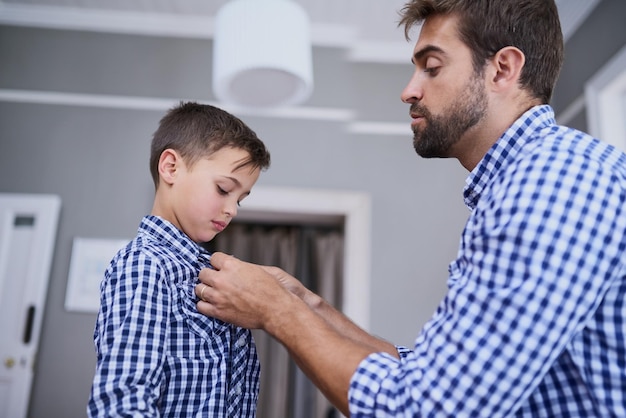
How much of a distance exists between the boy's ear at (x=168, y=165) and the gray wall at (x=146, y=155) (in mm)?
2448

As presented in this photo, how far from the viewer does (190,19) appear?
12.9ft

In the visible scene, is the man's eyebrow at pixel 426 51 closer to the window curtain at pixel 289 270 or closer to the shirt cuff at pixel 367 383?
the shirt cuff at pixel 367 383

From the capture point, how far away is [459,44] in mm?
1191

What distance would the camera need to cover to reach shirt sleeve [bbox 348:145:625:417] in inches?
29.0

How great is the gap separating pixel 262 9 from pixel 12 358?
2481 millimetres

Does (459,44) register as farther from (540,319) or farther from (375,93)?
(375,93)

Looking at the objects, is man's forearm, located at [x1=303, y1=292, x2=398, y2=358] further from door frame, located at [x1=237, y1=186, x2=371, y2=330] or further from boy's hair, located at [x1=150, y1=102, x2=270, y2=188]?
door frame, located at [x1=237, y1=186, x2=371, y2=330]

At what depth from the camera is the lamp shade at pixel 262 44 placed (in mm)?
2303

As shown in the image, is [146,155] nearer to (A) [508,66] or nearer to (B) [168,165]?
(B) [168,165]

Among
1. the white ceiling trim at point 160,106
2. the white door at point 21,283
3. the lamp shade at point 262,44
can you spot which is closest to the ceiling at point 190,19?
the white ceiling trim at point 160,106

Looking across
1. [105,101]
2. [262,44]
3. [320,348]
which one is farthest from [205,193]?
[105,101]

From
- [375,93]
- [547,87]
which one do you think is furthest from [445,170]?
[547,87]

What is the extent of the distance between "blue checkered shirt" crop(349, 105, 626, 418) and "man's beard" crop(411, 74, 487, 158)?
0.35 metres

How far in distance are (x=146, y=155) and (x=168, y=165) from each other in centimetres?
261
